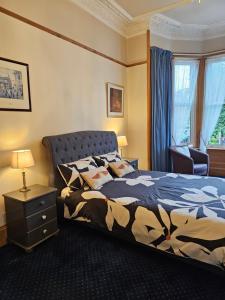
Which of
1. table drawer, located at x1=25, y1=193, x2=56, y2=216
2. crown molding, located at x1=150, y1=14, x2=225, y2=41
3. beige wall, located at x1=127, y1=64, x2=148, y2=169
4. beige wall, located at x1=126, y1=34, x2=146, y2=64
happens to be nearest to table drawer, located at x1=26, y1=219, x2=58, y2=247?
table drawer, located at x1=25, y1=193, x2=56, y2=216

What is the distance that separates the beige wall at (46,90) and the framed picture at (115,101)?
21 centimetres

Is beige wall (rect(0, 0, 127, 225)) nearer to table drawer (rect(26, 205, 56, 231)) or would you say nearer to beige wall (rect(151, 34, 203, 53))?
table drawer (rect(26, 205, 56, 231))

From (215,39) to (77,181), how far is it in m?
4.39

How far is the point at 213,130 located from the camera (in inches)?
190

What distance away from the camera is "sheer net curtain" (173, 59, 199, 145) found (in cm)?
480

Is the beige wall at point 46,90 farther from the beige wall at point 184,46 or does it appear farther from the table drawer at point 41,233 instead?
the beige wall at point 184,46

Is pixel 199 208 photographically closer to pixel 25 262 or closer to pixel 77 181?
pixel 77 181

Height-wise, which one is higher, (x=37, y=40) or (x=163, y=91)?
(x=37, y=40)

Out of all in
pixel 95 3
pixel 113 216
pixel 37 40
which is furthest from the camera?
pixel 95 3

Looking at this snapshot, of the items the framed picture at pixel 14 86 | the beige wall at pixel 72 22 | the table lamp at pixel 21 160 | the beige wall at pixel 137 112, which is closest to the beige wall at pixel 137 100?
the beige wall at pixel 137 112

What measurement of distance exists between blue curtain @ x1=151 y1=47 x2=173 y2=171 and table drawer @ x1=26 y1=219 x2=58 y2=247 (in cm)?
260

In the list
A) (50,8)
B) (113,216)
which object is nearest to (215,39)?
(50,8)

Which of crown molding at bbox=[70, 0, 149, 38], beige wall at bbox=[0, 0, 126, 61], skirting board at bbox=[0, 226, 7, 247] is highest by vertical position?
crown molding at bbox=[70, 0, 149, 38]

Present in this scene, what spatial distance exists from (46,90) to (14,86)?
449 mm
